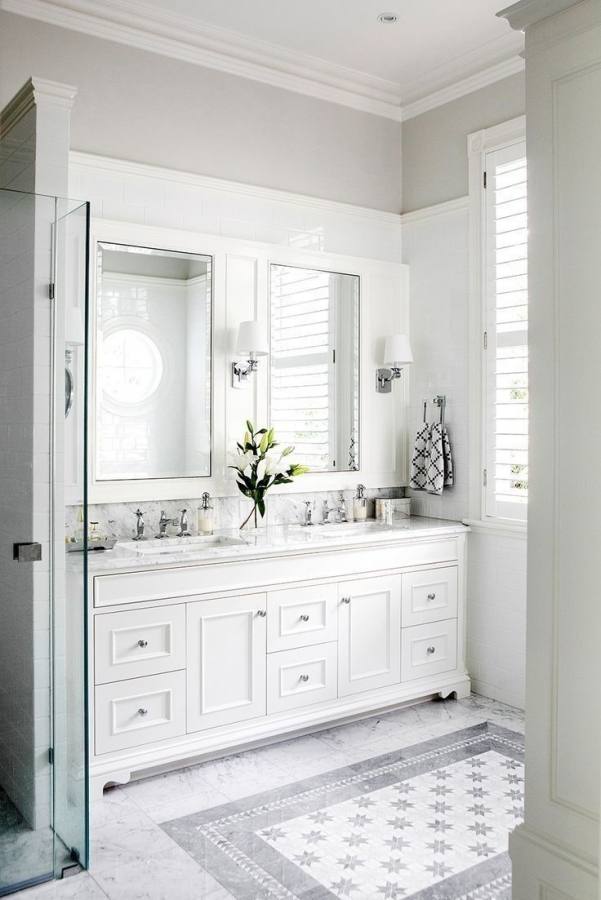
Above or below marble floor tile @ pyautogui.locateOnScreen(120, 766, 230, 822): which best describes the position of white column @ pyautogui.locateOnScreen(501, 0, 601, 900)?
above

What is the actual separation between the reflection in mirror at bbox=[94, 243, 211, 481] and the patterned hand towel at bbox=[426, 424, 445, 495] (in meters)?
1.19

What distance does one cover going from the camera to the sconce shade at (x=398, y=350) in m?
4.23

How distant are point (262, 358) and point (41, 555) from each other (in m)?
1.77

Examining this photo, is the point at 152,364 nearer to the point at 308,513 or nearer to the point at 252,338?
the point at 252,338

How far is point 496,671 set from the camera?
13.0 feet

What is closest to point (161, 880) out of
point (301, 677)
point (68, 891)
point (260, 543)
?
point (68, 891)

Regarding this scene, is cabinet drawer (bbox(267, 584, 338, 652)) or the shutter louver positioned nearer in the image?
cabinet drawer (bbox(267, 584, 338, 652))

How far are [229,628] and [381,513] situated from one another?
1.28m

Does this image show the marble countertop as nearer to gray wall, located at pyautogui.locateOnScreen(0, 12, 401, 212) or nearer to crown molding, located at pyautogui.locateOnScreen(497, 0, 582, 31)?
gray wall, located at pyautogui.locateOnScreen(0, 12, 401, 212)

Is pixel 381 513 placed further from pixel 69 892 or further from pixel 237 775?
pixel 69 892

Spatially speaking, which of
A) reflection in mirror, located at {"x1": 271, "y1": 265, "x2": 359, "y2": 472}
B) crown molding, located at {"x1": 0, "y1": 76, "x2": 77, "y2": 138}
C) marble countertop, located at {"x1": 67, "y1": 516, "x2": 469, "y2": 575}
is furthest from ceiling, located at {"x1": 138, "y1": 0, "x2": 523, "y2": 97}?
marble countertop, located at {"x1": 67, "y1": 516, "x2": 469, "y2": 575}

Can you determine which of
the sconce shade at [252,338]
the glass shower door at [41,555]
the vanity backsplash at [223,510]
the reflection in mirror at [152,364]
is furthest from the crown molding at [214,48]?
the vanity backsplash at [223,510]

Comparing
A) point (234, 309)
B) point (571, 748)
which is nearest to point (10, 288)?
point (234, 309)

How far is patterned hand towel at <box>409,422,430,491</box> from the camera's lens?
4273 mm
